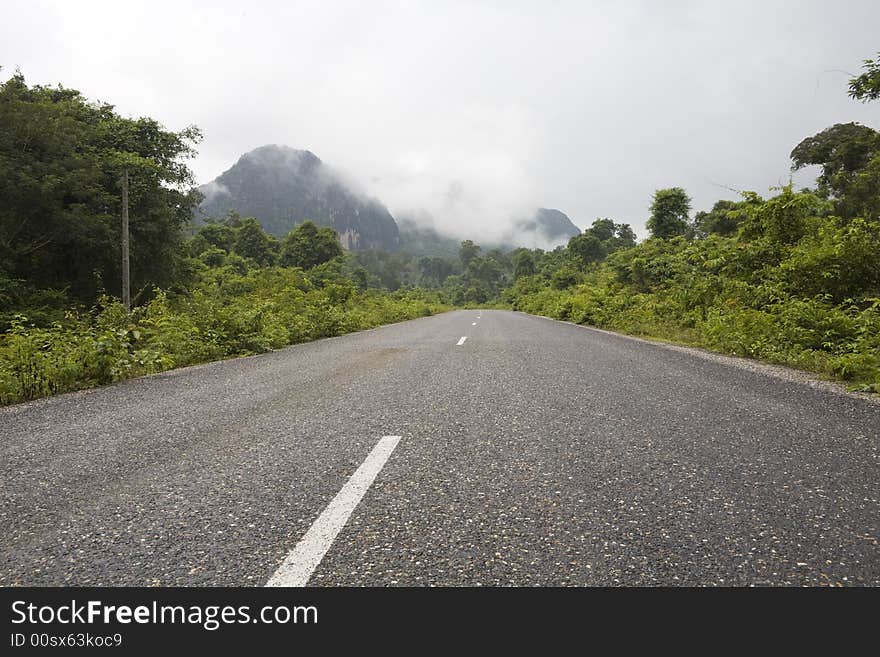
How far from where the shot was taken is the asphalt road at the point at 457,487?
1869 mm

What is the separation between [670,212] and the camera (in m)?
29.3

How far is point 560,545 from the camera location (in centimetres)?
201

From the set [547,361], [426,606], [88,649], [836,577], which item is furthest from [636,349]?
[88,649]

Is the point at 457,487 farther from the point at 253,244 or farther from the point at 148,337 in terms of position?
the point at 253,244

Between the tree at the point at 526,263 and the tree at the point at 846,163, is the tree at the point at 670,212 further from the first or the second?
the tree at the point at 526,263

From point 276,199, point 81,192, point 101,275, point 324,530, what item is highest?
point 276,199

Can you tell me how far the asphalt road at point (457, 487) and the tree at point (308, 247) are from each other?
50.5 meters

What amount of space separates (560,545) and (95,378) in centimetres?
729

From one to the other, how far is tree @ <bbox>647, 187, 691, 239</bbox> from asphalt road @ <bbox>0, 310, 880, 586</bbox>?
1060 inches

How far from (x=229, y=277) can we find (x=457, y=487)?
1371 inches

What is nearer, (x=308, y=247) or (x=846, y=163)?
(x=846, y=163)

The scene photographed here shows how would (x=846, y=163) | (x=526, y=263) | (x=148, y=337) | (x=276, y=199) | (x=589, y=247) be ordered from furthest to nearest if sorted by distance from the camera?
(x=276, y=199) → (x=526, y=263) → (x=589, y=247) → (x=846, y=163) → (x=148, y=337)

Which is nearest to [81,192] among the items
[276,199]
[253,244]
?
[253,244]

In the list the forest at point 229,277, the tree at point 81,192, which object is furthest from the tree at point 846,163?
the tree at point 81,192
